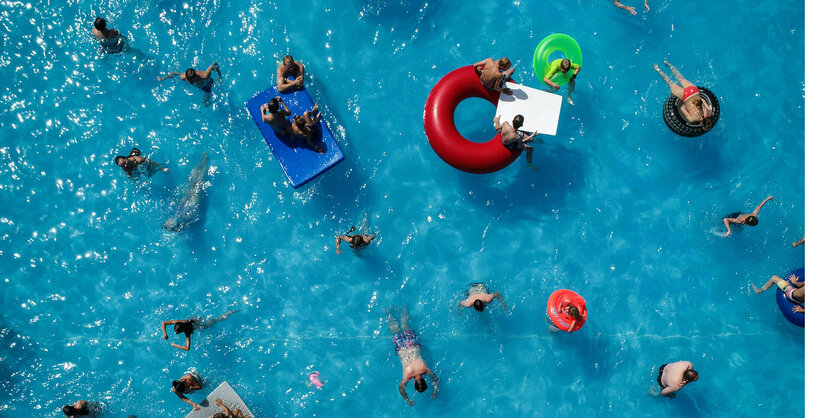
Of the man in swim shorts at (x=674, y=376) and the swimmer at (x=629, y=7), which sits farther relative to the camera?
the swimmer at (x=629, y=7)

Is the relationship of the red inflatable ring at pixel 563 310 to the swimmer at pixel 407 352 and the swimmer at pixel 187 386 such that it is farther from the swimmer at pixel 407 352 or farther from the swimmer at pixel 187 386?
the swimmer at pixel 187 386

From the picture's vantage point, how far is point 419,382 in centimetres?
653

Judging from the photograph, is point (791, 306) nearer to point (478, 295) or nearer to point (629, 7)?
point (478, 295)

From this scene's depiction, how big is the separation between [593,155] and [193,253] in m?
5.77

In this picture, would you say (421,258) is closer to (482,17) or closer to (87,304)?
(482,17)

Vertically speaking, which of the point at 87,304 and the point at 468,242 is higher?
the point at 87,304

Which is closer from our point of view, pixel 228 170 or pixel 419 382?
pixel 419 382

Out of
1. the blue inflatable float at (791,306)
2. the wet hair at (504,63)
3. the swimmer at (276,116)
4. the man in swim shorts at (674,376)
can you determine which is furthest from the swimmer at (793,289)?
the swimmer at (276,116)

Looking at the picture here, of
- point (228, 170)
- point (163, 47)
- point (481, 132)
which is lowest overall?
point (481, 132)

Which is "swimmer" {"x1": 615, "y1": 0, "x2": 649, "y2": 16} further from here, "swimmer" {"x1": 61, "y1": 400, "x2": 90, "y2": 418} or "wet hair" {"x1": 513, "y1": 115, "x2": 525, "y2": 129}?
"swimmer" {"x1": 61, "y1": 400, "x2": 90, "y2": 418}

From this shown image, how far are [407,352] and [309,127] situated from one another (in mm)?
3282

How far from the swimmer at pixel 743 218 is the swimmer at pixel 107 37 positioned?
8.69 metres

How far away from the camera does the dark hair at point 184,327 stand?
267 inches

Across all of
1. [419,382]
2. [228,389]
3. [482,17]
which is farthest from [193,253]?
[482,17]
